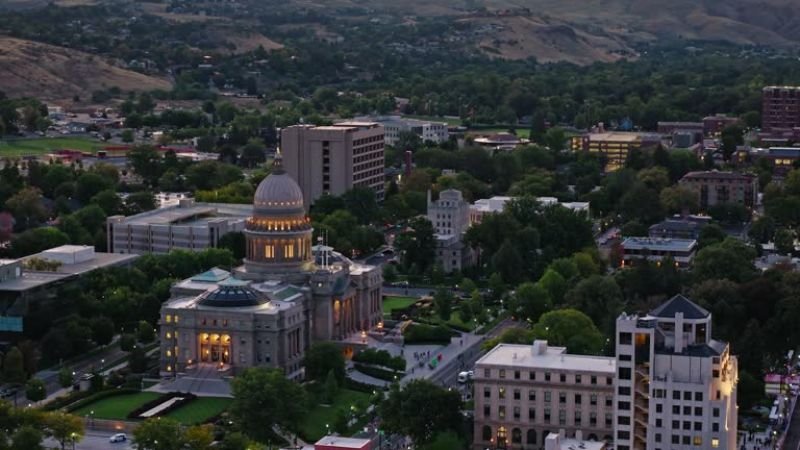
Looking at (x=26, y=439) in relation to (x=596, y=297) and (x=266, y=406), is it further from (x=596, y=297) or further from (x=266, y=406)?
(x=596, y=297)

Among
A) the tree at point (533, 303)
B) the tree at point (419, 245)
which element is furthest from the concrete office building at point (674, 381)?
the tree at point (419, 245)

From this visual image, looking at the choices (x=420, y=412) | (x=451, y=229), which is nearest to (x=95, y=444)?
(x=420, y=412)

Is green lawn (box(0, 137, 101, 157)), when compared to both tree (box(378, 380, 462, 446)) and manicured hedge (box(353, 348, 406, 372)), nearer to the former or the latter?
manicured hedge (box(353, 348, 406, 372))

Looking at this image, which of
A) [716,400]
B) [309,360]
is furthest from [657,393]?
[309,360]

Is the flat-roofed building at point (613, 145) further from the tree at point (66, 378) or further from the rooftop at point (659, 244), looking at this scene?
the tree at point (66, 378)

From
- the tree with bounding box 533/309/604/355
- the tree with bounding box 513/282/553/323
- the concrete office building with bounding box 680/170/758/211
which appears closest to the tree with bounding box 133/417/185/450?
the tree with bounding box 533/309/604/355
